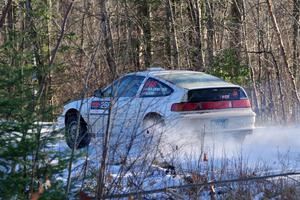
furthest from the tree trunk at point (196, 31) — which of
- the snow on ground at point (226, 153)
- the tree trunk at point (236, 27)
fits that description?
the snow on ground at point (226, 153)

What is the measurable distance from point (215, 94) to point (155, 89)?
3.46ft

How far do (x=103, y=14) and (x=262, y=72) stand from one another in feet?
65.3

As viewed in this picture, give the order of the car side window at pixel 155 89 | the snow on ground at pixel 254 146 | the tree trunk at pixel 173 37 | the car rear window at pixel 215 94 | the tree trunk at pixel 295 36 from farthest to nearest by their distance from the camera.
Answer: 1. the tree trunk at pixel 173 37
2. the tree trunk at pixel 295 36
3. the car side window at pixel 155 89
4. the car rear window at pixel 215 94
5. the snow on ground at pixel 254 146

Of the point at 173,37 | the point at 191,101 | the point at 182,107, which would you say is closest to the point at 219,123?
the point at 191,101

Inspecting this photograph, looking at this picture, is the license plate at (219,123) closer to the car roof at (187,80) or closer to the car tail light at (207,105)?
the car tail light at (207,105)

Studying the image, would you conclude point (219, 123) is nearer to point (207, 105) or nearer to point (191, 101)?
point (207, 105)

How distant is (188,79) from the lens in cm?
1310

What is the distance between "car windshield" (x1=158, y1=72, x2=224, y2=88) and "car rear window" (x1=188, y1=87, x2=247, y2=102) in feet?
0.74

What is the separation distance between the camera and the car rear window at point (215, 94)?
41.2 ft

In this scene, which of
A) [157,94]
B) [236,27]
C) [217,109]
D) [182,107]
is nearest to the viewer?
[182,107]

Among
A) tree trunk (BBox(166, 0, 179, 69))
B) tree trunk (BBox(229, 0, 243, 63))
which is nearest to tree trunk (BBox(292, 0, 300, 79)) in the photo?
tree trunk (BBox(229, 0, 243, 63))

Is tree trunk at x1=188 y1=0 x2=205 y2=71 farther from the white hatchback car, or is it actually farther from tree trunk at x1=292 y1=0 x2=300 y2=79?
the white hatchback car

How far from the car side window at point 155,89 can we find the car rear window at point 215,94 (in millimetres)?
426

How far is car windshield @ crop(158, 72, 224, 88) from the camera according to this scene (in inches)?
506
